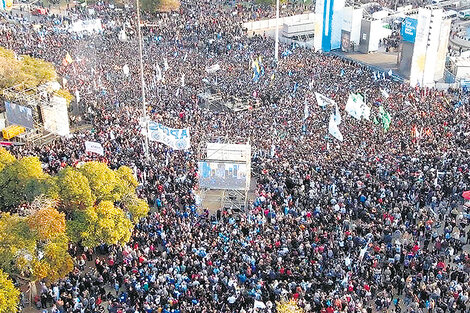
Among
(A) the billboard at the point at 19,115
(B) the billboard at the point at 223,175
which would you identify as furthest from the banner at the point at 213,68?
(B) the billboard at the point at 223,175

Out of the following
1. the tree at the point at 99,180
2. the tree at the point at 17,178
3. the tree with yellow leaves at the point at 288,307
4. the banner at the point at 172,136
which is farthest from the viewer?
the banner at the point at 172,136

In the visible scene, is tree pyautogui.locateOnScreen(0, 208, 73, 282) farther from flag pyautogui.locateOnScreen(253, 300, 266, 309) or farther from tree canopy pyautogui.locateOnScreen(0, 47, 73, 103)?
tree canopy pyautogui.locateOnScreen(0, 47, 73, 103)

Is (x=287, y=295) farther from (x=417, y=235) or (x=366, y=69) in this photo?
(x=366, y=69)

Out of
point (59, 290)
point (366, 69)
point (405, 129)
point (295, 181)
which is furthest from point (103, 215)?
point (366, 69)

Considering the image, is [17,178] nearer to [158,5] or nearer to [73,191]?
[73,191]

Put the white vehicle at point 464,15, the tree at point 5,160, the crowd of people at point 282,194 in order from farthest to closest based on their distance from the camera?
the white vehicle at point 464,15, the tree at point 5,160, the crowd of people at point 282,194

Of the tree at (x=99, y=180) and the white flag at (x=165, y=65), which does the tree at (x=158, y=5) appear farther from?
the tree at (x=99, y=180)

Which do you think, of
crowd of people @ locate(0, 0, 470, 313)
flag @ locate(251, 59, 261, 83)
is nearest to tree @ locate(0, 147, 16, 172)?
crowd of people @ locate(0, 0, 470, 313)
